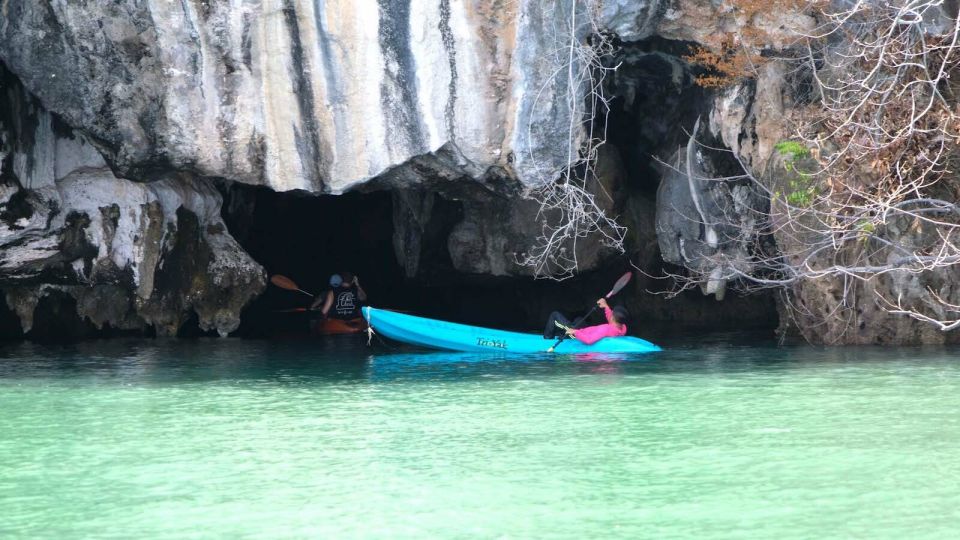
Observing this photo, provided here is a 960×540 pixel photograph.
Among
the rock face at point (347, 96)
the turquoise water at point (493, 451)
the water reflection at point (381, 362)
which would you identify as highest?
the rock face at point (347, 96)

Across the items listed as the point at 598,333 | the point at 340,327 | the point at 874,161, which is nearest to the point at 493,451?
the point at 874,161

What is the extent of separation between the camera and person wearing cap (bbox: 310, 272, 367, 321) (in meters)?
17.2

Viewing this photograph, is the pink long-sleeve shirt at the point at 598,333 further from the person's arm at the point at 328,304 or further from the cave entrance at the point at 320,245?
the cave entrance at the point at 320,245

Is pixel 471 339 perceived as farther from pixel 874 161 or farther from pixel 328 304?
pixel 874 161

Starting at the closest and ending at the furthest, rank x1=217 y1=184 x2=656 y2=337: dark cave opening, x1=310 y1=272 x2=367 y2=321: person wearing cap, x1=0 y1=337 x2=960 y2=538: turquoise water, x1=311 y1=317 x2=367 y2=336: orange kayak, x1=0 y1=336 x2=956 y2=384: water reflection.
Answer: x1=0 y1=337 x2=960 y2=538: turquoise water → x1=0 y1=336 x2=956 y2=384: water reflection → x1=311 y1=317 x2=367 y2=336: orange kayak → x1=310 y1=272 x2=367 y2=321: person wearing cap → x1=217 y1=184 x2=656 y2=337: dark cave opening

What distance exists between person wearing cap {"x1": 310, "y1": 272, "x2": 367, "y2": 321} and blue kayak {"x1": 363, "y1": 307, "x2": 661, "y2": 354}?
318cm

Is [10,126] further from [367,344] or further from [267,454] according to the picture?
[267,454]

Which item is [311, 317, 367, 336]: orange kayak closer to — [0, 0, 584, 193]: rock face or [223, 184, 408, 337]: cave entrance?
[223, 184, 408, 337]: cave entrance

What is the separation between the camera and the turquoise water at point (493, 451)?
17.5 ft

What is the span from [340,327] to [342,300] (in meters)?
0.49

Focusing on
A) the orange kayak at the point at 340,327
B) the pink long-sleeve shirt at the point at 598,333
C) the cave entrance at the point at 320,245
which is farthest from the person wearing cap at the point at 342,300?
the pink long-sleeve shirt at the point at 598,333

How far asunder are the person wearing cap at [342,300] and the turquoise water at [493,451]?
584cm

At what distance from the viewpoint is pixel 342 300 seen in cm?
1728

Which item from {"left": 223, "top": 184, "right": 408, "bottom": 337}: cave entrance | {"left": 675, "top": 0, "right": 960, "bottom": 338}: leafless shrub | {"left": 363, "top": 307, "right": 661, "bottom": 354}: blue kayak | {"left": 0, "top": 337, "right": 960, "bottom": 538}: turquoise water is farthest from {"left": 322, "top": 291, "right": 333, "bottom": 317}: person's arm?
{"left": 675, "top": 0, "right": 960, "bottom": 338}: leafless shrub
